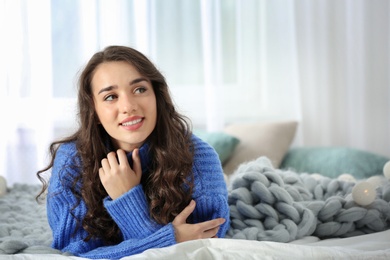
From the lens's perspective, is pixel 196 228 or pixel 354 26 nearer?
pixel 196 228

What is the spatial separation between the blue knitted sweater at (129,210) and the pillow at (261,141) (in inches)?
39.9

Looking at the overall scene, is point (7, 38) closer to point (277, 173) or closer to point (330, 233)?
point (277, 173)

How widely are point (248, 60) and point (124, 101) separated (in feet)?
5.86

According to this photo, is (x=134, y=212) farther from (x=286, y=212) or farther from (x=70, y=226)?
(x=286, y=212)

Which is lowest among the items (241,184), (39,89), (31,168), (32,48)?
(31,168)

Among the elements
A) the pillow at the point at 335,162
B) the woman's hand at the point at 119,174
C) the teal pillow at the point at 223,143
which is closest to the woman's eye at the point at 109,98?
the woman's hand at the point at 119,174

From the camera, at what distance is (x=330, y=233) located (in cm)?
164

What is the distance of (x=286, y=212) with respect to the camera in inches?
63.8

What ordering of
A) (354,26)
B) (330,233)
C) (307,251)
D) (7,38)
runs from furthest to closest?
(354,26)
(7,38)
(330,233)
(307,251)

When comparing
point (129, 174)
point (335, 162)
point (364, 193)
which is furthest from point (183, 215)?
point (335, 162)

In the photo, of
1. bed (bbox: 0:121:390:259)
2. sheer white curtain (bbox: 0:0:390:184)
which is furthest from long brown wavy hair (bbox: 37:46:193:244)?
sheer white curtain (bbox: 0:0:390:184)

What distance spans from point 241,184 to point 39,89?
1484 millimetres

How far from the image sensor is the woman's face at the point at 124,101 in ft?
4.77

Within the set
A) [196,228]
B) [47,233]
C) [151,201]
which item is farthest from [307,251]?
[47,233]
